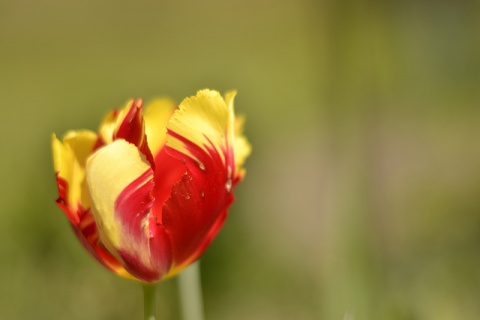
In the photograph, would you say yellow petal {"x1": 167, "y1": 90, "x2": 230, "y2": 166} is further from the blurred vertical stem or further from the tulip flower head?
the blurred vertical stem

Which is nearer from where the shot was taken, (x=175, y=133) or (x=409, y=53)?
(x=175, y=133)

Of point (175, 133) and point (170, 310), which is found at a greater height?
point (175, 133)

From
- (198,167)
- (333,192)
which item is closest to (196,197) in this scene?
(198,167)

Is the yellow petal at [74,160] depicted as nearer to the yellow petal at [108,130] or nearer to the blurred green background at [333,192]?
→ the yellow petal at [108,130]

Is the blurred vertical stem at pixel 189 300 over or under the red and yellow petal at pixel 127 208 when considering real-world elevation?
under

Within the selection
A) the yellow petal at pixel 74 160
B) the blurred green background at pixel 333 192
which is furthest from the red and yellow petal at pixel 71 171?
the blurred green background at pixel 333 192

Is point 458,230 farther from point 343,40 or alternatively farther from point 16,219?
point 16,219

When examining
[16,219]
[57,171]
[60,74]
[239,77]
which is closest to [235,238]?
[16,219]
